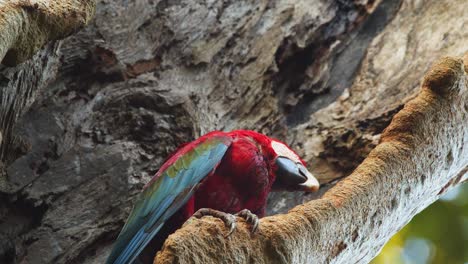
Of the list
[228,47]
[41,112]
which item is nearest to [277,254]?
[41,112]

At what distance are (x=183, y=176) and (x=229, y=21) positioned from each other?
1.20 metres

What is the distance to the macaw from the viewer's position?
220cm

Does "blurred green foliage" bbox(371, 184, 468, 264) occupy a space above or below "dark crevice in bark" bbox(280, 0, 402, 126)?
below

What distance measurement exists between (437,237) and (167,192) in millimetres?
2551

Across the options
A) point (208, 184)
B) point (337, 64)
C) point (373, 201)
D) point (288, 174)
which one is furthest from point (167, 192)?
point (337, 64)

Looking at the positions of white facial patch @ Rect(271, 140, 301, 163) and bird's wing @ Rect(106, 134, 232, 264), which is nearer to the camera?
bird's wing @ Rect(106, 134, 232, 264)

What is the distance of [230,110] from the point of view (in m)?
3.18

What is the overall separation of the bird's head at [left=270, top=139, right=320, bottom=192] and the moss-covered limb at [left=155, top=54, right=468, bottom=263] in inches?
13.5

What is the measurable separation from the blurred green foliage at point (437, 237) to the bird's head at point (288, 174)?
2007 mm

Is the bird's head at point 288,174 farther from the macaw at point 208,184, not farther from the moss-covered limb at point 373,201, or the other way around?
the moss-covered limb at point 373,201

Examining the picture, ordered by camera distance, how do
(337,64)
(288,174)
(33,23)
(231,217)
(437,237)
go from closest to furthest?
1. (231,217)
2. (33,23)
3. (288,174)
4. (337,64)
5. (437,237)

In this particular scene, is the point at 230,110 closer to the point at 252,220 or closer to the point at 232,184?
the point at 232,184

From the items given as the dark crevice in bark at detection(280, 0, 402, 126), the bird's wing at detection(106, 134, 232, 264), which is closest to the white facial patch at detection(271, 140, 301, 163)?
the bird's wing at detection(106, 134, 232, 264)

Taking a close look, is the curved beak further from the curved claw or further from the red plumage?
the curved claw
